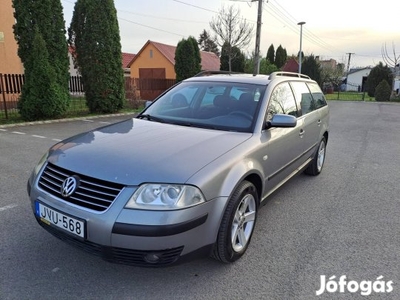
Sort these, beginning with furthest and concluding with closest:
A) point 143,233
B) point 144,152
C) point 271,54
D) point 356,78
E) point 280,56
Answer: point 356,78 < point 271,54 < point 280,56 < point 144,152 < point 143,233

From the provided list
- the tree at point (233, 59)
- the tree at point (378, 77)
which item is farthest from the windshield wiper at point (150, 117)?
the tree at point (378, 77)

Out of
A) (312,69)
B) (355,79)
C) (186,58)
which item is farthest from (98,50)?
(355,79)

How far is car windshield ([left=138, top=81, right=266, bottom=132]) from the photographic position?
3246mm

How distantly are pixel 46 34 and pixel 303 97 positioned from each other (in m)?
9.10

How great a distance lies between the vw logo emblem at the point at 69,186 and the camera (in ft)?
7.48

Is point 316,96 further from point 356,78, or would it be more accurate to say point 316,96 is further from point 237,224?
point 356,78

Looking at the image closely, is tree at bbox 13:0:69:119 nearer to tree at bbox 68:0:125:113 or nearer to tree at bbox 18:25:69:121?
tree at bbox 18:25:69:121

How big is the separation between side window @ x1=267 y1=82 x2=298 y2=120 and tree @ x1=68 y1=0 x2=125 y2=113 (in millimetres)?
9694

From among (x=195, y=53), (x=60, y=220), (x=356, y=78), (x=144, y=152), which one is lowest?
(x=60, y=220)

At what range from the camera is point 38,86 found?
1005cm

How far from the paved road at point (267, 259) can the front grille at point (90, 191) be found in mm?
663

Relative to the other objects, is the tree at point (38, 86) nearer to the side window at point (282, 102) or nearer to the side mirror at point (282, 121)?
the side window at point (282, 102)

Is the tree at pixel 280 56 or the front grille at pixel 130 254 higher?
the tree at pixel 280 56

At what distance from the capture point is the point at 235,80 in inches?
148
